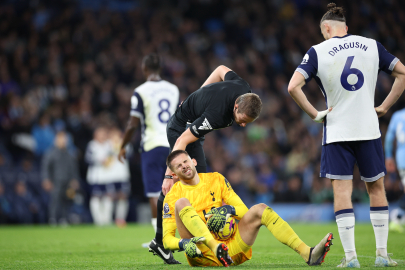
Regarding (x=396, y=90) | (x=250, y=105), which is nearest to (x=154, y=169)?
(x=250, y=105)

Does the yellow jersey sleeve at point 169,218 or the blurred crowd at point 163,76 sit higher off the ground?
the blurred crowd at point 163,76

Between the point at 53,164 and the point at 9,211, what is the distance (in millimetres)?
1739

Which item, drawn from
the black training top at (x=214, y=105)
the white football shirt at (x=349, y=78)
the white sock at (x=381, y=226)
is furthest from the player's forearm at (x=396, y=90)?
the black training top at (x=214, y=105)

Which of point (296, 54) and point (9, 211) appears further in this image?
point (296, 54)

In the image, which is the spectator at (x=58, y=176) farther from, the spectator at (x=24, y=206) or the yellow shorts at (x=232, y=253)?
the yellow shorts at (x=232, y=253)

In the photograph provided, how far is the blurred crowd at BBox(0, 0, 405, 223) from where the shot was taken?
13641mm

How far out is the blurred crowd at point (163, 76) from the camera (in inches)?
537

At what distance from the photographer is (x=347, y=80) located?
14.4 feet

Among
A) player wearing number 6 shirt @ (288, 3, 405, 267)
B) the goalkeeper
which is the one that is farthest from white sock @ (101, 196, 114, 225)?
player wearing number 6 shirt @ (288, 3, 405, 267)

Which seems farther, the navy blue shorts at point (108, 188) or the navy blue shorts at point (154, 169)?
the navy blue shorts at point (108, 188)

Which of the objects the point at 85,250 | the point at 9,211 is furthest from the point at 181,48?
the point at 85,250

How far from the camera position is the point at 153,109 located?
24.1ft

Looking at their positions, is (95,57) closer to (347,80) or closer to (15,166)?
(15,166)

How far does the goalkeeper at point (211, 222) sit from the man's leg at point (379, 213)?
560 millimetres
